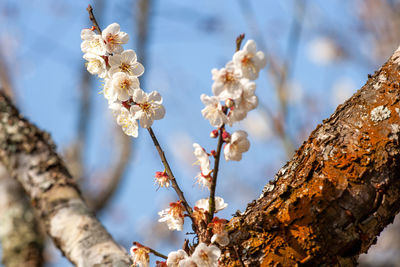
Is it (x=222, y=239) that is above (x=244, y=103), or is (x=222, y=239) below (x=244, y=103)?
below

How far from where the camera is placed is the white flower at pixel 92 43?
3.78 ft

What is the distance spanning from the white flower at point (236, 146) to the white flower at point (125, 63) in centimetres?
34

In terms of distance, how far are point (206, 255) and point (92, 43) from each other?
2.21ft

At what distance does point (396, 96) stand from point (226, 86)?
1.57ft

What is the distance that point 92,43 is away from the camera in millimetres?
1186

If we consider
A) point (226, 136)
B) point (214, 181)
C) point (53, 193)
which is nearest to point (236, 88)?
point (226, 136)

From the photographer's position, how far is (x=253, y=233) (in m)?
1.12

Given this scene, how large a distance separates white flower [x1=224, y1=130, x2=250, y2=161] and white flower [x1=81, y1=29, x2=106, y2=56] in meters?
0.44

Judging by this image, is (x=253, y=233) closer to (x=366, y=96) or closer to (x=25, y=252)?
(x=366, y=96)

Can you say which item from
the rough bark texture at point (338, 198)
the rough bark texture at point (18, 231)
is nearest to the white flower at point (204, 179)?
the rough bark texture at point (338, 198)

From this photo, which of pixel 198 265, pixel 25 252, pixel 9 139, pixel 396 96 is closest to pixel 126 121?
pixel 198 265

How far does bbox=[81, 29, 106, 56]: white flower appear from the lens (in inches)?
45.4

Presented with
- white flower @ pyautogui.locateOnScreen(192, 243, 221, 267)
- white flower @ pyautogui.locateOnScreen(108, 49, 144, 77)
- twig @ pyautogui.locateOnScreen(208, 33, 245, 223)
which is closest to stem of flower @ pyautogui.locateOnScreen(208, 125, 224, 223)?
twig @ pyautogui.locateOnScreen(208, 33, 245, 223)

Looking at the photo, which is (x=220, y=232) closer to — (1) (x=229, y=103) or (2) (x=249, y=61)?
(1) (x=229, y=103)
